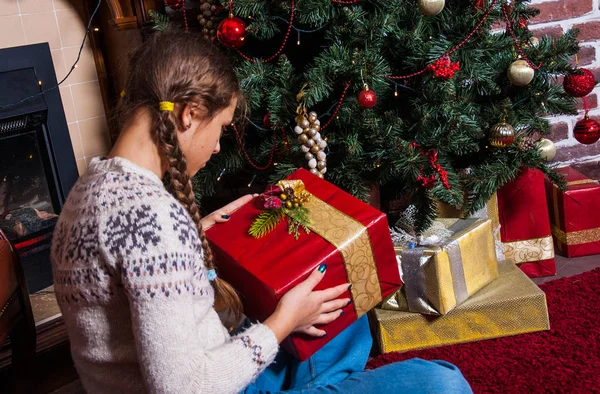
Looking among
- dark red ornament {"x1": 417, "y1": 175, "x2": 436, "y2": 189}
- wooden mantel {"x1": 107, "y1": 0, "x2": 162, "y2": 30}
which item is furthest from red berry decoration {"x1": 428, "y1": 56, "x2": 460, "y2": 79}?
wooden mantel {"x1": 107, "y1": 0, "x2": 162, "y2": 30}

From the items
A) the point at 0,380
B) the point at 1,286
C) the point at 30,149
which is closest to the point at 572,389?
the point at 1,286

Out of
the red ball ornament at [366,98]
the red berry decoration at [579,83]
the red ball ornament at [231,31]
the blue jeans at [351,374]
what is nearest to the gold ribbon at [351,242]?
the blue jeans at [351,374]

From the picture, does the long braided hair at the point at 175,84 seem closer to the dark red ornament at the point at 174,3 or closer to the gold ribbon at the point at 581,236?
the dark red ornament at the point at 174,3

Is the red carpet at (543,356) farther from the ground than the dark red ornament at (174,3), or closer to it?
closer to it

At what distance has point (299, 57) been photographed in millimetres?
1867

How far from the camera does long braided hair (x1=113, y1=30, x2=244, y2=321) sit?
37.2 inches

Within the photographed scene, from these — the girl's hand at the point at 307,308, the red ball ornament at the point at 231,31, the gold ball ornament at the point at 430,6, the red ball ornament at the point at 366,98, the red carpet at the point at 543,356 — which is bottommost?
the red carpet at the point at 543,356

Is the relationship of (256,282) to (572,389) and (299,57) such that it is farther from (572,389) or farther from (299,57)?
(299,57)

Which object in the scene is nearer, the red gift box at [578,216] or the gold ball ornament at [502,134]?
the gold ball ornament at [502,134]

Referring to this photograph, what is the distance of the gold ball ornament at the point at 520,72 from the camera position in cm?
166

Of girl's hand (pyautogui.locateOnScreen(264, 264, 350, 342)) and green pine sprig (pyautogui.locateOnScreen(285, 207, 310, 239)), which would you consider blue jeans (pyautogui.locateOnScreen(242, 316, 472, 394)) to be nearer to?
girl's hand (pyautogui.locateOnScreen(264, 264, 350, 342))

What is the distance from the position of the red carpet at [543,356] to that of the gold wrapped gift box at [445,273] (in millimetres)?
124

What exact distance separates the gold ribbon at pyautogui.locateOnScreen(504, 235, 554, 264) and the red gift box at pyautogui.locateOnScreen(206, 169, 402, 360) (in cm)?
88

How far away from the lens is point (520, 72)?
166cm
